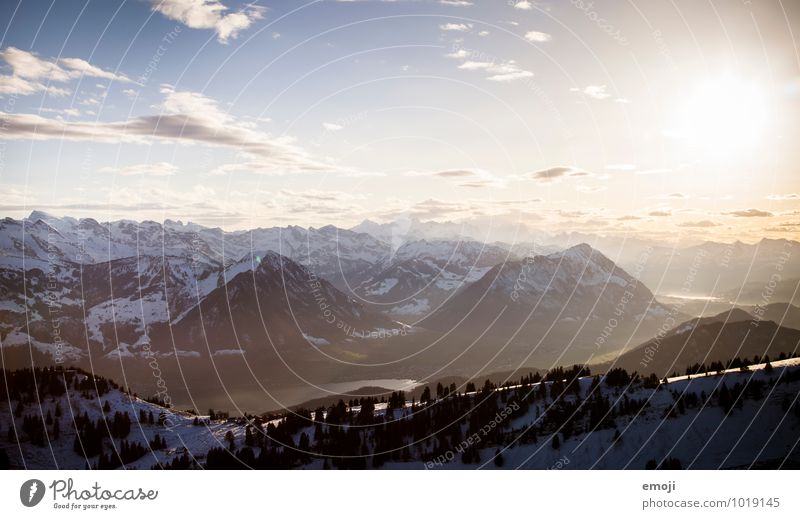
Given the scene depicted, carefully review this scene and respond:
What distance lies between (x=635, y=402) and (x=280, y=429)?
38.2 meters

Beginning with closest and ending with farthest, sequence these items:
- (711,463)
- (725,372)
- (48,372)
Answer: (711,463)
(725,372)
(48,372)

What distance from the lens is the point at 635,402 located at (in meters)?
48.5

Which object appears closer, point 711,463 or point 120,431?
point 711,463

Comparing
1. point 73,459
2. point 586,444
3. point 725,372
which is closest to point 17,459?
point 73,459

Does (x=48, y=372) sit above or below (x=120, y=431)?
above
